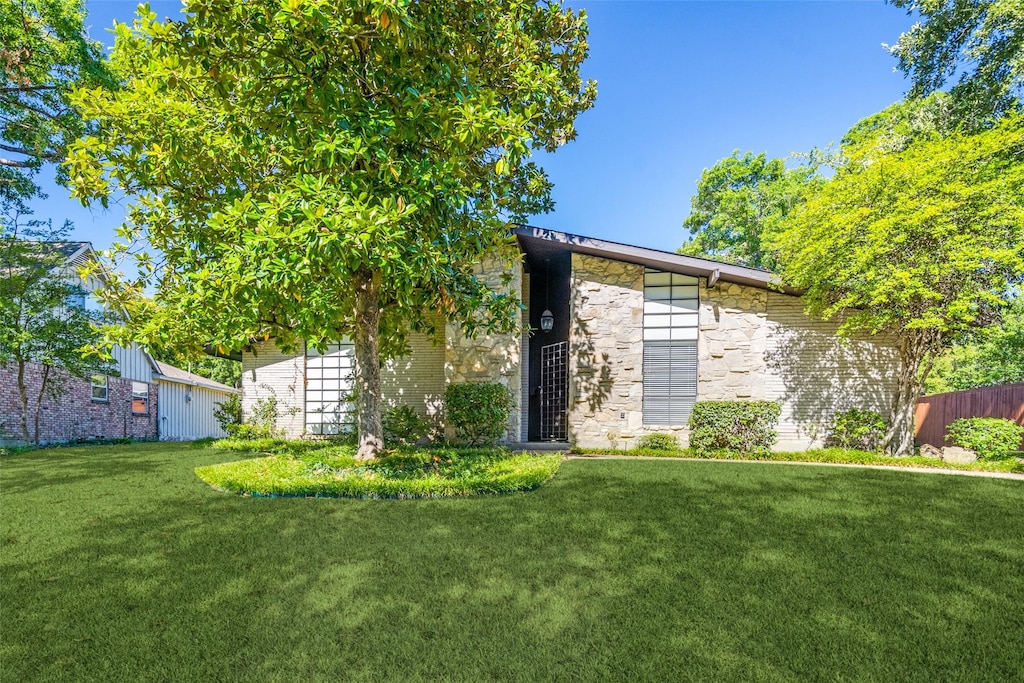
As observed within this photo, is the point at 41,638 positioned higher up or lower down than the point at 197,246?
lower down

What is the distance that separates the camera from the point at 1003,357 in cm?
2156

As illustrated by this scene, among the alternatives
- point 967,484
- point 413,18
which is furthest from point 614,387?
point 413,18

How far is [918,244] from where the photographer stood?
26.9 ft

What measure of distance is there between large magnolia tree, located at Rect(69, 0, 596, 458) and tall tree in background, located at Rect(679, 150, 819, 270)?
54.1 ft

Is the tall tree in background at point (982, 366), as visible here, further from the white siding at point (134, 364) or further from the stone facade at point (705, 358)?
the white siding at point (134, 364)

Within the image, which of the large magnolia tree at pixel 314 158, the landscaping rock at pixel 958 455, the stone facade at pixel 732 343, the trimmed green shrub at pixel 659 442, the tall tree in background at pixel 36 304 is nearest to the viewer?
the large magnolia tree at pixel 314 158

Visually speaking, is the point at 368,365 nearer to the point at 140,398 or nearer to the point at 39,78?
the point at 39,78

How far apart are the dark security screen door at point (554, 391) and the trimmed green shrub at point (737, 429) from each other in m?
2.88

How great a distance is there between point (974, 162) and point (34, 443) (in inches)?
912

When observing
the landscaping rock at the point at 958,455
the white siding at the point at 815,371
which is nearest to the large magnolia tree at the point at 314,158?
the white siding at the point at 815,371

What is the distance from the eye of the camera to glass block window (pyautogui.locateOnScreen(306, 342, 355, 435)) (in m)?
11.4

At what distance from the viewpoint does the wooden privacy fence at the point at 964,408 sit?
34.0 feet

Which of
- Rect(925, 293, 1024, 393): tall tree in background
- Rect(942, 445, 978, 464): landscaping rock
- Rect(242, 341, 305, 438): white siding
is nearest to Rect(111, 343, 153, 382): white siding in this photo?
Rect(242, 341, 305, 438): white siding

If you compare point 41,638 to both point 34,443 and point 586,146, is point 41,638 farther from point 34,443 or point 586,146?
point 34,443
